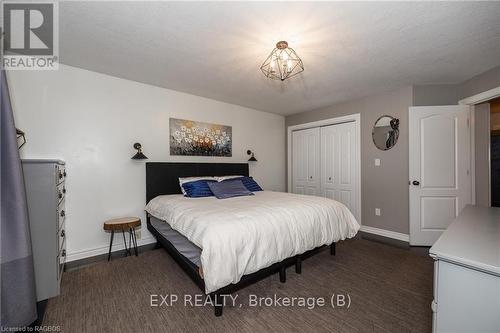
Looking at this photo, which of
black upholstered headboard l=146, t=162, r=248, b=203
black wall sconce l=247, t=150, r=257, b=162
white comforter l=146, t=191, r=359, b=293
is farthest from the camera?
black wall sconce l=247, t=150, r=257, b=162

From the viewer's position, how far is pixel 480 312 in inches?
33.8

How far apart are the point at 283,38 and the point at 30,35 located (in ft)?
7.81

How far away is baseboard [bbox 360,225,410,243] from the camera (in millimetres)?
3269

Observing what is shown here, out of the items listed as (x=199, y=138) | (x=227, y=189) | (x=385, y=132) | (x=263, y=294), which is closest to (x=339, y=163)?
(x=385, y=132)

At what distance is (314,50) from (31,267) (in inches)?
120

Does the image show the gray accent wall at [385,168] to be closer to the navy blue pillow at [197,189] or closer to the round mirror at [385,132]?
the round mirror at [385,132]

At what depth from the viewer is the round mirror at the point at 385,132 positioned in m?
3.38

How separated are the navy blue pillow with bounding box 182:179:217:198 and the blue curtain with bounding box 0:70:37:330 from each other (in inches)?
64.9

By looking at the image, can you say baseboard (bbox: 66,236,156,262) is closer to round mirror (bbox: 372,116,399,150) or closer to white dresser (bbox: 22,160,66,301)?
white dresser (bbox: 22,160,66,301)

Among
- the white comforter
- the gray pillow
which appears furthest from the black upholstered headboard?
the white comforter

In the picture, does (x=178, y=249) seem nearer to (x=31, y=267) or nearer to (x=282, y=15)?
(x=31, y=267)

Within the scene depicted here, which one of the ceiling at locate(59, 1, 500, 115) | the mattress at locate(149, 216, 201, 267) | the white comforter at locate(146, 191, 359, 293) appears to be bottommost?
the mattress at locate(149, 216, 201, 267)

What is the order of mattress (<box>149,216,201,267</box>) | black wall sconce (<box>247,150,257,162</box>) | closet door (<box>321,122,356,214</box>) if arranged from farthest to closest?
black wall sconce (<box>247,150,257,162</box>)
closet door (<box>321,122,356,214</box>)
mattress (<box>149,216,201,267</box>)

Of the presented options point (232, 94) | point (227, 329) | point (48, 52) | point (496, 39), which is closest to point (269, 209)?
point (227, 329)
